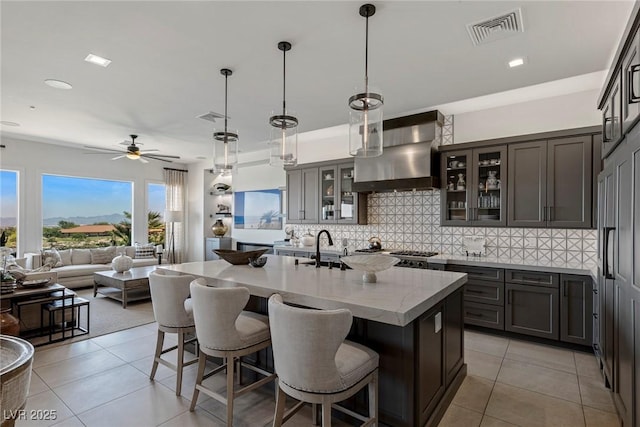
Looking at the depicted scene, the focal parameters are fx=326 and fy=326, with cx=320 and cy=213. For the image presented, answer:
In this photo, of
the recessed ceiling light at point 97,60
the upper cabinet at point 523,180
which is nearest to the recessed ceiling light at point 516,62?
the upper cabinet at point 523,180

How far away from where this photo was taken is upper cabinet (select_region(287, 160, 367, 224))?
18.2 feet

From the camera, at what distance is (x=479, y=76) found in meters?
3.40

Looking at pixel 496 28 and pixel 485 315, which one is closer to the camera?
pixel 496 28

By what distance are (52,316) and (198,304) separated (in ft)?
10.4

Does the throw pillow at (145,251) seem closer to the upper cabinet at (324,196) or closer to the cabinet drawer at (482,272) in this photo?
the upper cabinet at (324,196)

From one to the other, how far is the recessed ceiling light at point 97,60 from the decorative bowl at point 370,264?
294cm

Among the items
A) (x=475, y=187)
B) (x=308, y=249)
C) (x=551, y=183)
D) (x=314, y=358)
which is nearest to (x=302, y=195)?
(x=308, y=249)

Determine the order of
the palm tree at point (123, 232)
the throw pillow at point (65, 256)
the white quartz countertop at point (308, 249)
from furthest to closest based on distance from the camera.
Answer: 1. the palm tree at point (123, 232)
2. the throw pillow at point (65, 256)
3. the white quartz countertop at point (308, 249)

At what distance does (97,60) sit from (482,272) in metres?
4.69

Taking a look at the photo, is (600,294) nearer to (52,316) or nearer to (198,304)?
(198,304)

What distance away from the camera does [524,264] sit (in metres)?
3.67

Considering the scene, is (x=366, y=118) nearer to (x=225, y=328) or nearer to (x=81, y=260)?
(x=225, y=328)

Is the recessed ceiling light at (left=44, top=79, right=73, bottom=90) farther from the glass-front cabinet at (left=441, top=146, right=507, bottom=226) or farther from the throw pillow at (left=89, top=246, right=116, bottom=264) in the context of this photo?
the glass-front cabinet at (left=441, top=146, right=507, bottom=226)

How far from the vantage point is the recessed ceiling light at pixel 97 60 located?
9.86ft
